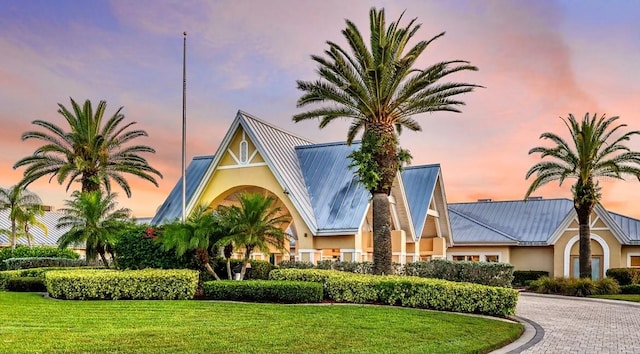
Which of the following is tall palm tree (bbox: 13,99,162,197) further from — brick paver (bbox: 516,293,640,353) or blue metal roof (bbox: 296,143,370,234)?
brick paver (bbox: 516,293,640,353)

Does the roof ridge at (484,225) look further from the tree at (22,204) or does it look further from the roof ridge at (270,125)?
the tree at (22,204)

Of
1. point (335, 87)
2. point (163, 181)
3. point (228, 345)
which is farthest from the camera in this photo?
point (163, 181)

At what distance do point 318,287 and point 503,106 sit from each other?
441 inches

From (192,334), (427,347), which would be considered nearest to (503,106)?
(427,347)

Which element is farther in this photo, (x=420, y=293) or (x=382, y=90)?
(x=382, y=90)

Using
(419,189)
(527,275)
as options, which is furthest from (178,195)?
(527,275)

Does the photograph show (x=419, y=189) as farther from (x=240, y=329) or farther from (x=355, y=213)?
(x=240, y=329)

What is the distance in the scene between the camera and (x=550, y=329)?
1483 centimetres

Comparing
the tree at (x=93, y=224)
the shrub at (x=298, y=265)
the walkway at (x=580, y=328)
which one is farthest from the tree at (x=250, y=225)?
the walkway at (x=580, y=328)

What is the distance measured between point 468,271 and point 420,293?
7.48 m

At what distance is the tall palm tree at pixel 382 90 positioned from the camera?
21906 millimetres

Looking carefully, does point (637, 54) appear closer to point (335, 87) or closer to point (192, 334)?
point (335, 87)

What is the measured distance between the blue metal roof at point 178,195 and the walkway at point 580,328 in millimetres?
19189

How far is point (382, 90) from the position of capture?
22.1 m
